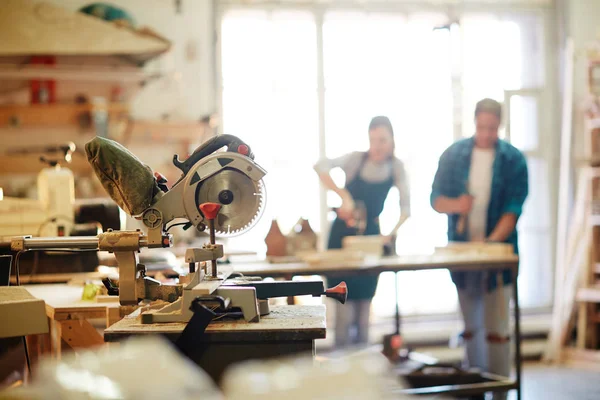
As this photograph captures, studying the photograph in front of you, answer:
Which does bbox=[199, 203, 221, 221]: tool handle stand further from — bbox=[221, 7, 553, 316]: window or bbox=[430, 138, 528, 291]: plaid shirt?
bbox=[221, 7, 553, 316]: window

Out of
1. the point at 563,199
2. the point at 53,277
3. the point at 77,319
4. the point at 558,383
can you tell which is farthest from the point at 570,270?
the point at 77,319

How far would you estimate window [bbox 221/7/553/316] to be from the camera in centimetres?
582

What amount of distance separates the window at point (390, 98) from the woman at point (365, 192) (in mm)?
1400

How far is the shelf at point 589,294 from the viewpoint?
5277 mm

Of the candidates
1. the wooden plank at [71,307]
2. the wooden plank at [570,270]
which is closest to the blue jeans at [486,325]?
the wooden plank at [570,270]

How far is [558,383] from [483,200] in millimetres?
1560

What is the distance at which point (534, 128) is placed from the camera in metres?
6.18

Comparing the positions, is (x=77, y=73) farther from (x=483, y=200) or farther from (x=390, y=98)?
(x=483, y=200)

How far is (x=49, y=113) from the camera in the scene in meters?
5.16

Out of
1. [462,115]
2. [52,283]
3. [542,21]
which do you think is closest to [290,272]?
[52,283]

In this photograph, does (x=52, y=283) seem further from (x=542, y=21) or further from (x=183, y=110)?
(x=542, y=21)

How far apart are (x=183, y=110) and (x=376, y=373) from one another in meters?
A: 5.08

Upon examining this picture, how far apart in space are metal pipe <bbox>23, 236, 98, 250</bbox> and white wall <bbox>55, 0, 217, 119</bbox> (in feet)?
11.9

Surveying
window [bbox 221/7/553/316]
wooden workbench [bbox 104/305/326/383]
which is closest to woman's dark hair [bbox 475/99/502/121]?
window [bbox 221/7/553/316]
